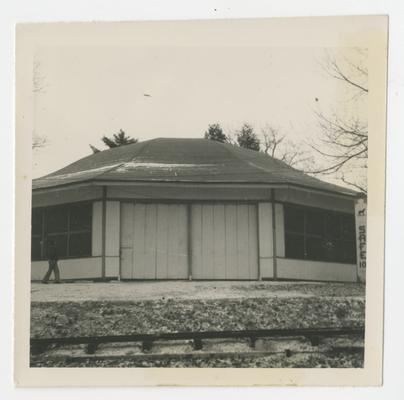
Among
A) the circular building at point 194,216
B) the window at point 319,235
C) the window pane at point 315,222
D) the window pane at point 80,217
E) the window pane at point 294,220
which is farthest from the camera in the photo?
the window pane at point 294,220

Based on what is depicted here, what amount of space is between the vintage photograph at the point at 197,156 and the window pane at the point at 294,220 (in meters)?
0.38

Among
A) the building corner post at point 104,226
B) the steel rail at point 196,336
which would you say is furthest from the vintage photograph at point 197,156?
the building corner post at point 104,226

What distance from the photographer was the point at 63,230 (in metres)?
8.33

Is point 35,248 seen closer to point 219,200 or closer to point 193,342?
point 193,342

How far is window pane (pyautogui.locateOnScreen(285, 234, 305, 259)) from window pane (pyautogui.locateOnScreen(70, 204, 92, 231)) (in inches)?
94.3

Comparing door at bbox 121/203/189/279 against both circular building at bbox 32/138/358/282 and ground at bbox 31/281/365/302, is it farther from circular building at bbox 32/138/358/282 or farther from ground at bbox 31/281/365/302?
ground at bbox 31/281/365/302

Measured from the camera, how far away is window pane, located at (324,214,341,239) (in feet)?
26.6

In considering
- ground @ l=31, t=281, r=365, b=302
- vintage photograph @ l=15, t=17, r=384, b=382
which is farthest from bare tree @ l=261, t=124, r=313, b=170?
ground @ l=31, t=281, r=365, b=302

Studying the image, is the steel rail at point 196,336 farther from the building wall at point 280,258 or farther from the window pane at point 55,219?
the window pane at point 55,219

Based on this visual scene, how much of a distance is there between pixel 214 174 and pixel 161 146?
0.88 meters

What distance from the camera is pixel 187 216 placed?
8.62 m

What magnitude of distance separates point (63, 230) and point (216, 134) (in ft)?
6.69

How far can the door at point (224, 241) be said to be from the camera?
27.8 ft

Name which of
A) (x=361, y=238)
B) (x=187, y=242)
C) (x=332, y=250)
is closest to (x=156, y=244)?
(x=187, y=242)
